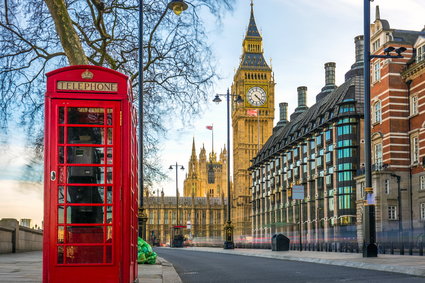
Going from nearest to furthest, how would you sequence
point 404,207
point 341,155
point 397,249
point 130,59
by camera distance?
1. point 130,59
2. point 397,249
3. point 404,207
4. point 341,155

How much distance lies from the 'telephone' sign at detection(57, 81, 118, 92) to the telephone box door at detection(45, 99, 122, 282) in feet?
0.63

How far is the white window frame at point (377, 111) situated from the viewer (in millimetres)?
52562

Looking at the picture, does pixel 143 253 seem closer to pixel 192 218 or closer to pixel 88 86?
pixel 88 86

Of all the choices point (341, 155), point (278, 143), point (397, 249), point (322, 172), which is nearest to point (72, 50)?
point (397, 249)

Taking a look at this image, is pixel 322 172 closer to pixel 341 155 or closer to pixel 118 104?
pixel 341 155

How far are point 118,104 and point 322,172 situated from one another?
69432mm

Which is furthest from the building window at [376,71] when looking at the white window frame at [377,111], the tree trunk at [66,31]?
the tree trunk at [66,31]

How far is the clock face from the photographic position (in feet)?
472

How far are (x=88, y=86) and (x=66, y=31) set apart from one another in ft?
23.7

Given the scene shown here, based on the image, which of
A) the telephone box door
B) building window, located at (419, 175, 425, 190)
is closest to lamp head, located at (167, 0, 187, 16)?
the telephone box door

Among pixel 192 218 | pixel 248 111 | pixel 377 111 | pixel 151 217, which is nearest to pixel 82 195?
pixel 377 111

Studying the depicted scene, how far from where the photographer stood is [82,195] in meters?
7.95

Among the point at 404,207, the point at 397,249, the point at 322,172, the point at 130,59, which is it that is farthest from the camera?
the point at 322,172

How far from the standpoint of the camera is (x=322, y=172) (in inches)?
2987
